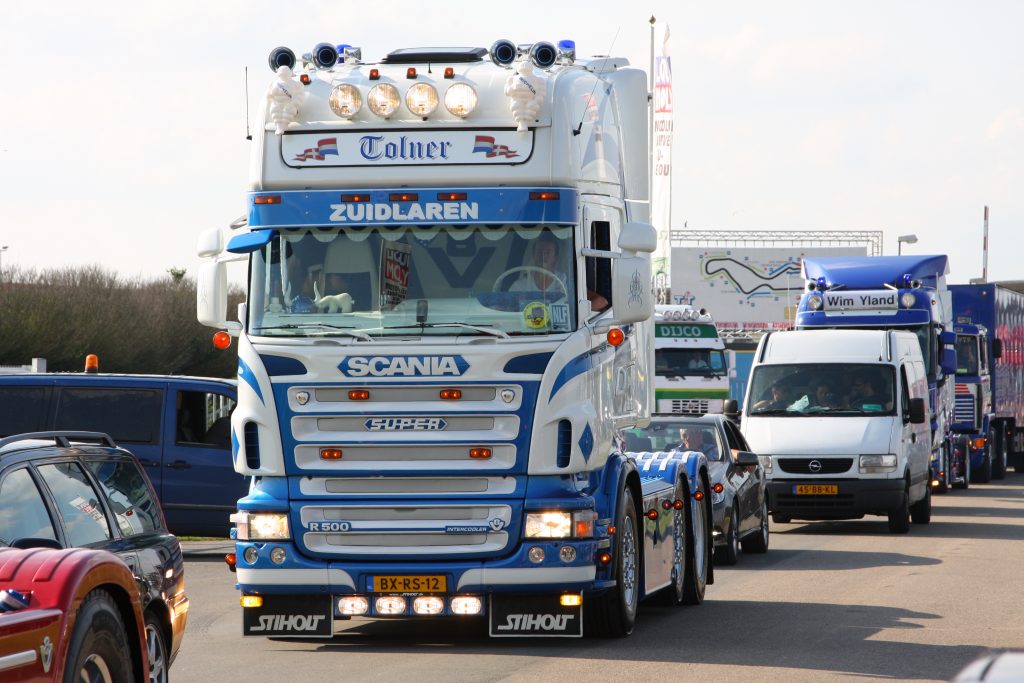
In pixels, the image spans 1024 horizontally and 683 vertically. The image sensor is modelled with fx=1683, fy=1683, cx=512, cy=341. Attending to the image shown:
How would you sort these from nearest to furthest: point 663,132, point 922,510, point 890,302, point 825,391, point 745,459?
point 745,459 → point 825,391 → point 922,510 → point 890,302 → point 663,132

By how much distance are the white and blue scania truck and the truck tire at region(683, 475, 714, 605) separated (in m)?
2.59

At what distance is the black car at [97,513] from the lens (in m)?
7.14

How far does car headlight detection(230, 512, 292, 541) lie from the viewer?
11.1 meters

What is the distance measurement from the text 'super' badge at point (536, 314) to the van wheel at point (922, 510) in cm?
1394

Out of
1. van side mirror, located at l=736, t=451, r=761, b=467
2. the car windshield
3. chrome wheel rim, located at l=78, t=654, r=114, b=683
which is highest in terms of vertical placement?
the car windshield

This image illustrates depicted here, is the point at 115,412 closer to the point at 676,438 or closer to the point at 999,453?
the point at 676,438

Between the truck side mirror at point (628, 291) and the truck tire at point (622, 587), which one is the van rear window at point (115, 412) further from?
the truck side mirror at point (628, 291)

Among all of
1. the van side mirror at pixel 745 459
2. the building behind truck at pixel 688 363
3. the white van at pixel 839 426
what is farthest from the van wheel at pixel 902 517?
the building behind truck at pixel 688 363

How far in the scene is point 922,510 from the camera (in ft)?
78.3

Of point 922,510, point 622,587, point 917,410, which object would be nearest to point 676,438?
point 917,410

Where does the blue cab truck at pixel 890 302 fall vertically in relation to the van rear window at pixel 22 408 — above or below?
above

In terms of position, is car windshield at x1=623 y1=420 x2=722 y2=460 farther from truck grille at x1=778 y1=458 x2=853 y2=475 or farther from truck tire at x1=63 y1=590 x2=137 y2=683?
truck tire at x1=63 y1=590 x2=137 y2=683

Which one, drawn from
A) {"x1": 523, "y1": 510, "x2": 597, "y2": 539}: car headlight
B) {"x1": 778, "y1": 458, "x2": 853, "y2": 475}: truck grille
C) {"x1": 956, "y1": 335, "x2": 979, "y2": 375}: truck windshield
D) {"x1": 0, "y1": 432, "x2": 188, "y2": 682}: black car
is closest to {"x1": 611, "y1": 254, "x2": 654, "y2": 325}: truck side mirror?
{"x1": 523, "y1": 510, "x2": 597, "y2": 539}: car headlight

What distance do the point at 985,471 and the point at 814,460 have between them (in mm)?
15570
